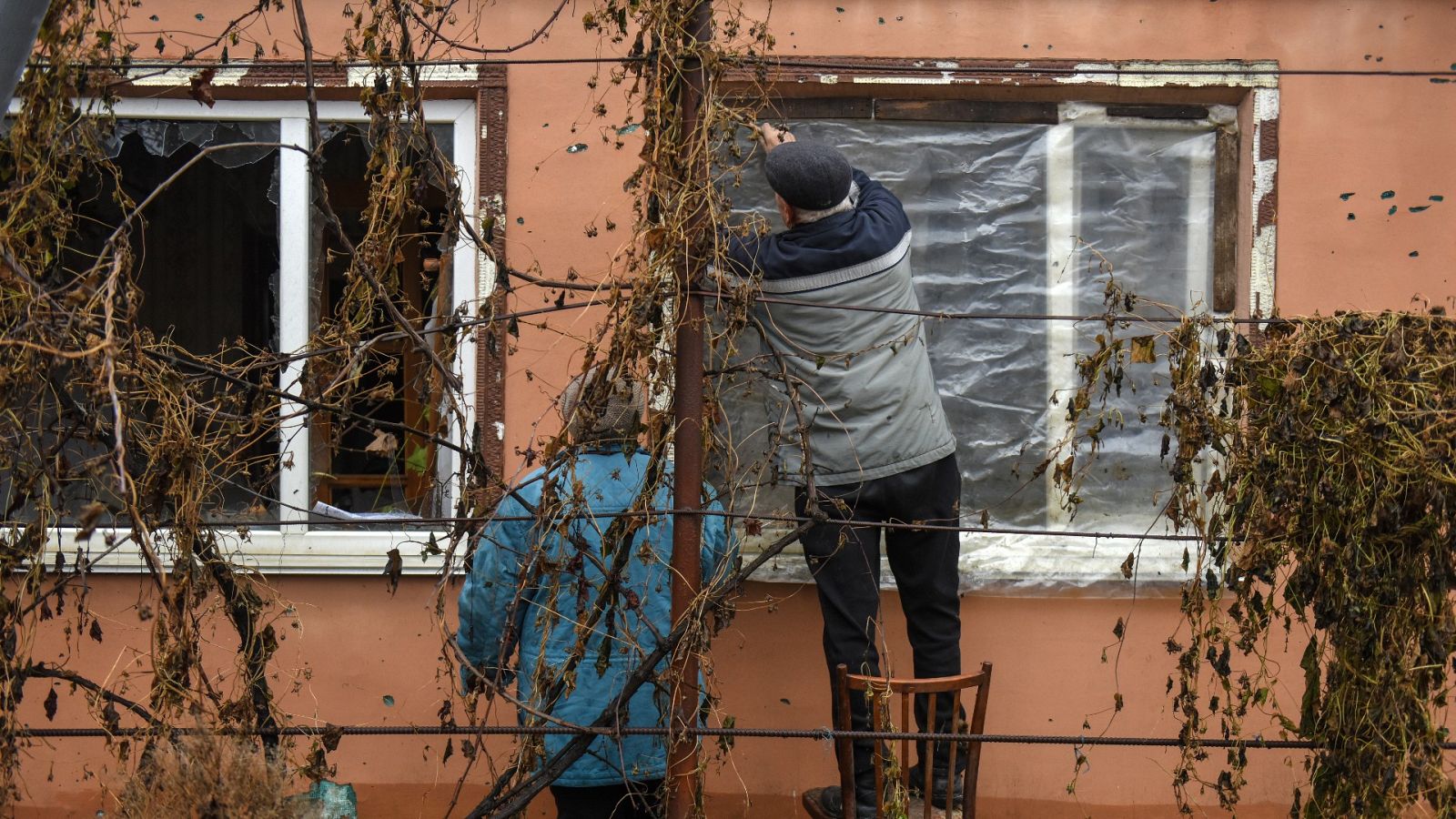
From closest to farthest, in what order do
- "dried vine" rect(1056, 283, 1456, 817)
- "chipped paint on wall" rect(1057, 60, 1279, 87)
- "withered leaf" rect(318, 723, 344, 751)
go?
1. "dried vine" rect(1056, 283, 1456, 817)
2. "withered leaf" rect(318, 723, 344, 751)
3. "chipped paint on wall" rect(1057, 60, 1279, 87)

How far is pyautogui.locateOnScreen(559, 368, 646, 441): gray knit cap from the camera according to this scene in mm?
2867

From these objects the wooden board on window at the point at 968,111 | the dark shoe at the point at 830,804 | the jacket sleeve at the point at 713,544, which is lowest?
the dark shoe at the point at 830,804

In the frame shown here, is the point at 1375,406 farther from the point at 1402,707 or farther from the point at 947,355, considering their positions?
the point at 947,355

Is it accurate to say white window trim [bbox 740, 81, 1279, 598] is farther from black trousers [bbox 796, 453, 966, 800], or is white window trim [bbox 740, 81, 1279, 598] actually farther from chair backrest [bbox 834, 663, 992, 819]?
chair backrest [bbox 834, 663, 992, 819]

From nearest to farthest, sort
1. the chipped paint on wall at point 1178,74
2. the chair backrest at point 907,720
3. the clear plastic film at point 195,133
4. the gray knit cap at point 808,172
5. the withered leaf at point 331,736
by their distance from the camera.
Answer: the withered leaf at point 331,736 → the chair backrest at point 907,720 → the gray knit cap at point 808,172 → the chipped paint on wall at point 1178,74 → the clear plastic film at point 195,133

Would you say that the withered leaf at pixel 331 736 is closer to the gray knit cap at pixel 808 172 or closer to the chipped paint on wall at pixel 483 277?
the chipped paint on wall at pixel 483 277

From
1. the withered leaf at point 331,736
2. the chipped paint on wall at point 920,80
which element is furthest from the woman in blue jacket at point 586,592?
the chipped paint on wall at point 920,80

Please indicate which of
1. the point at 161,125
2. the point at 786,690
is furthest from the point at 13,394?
the point at 786,690

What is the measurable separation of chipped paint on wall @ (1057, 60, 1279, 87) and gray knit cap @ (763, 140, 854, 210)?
117 centimetres

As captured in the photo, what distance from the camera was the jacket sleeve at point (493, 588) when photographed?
312cm

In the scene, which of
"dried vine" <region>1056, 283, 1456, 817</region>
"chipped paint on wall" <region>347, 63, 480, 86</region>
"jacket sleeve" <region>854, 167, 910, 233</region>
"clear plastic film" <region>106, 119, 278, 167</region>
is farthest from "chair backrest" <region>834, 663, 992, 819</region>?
"clear plastic film" <region>106, 119, 278, 167</region>

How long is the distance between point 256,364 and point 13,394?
1.68 feet

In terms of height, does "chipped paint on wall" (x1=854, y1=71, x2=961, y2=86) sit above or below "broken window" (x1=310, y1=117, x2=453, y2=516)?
above

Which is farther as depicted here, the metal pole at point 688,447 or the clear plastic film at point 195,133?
the clear plastic film at point 195,133
